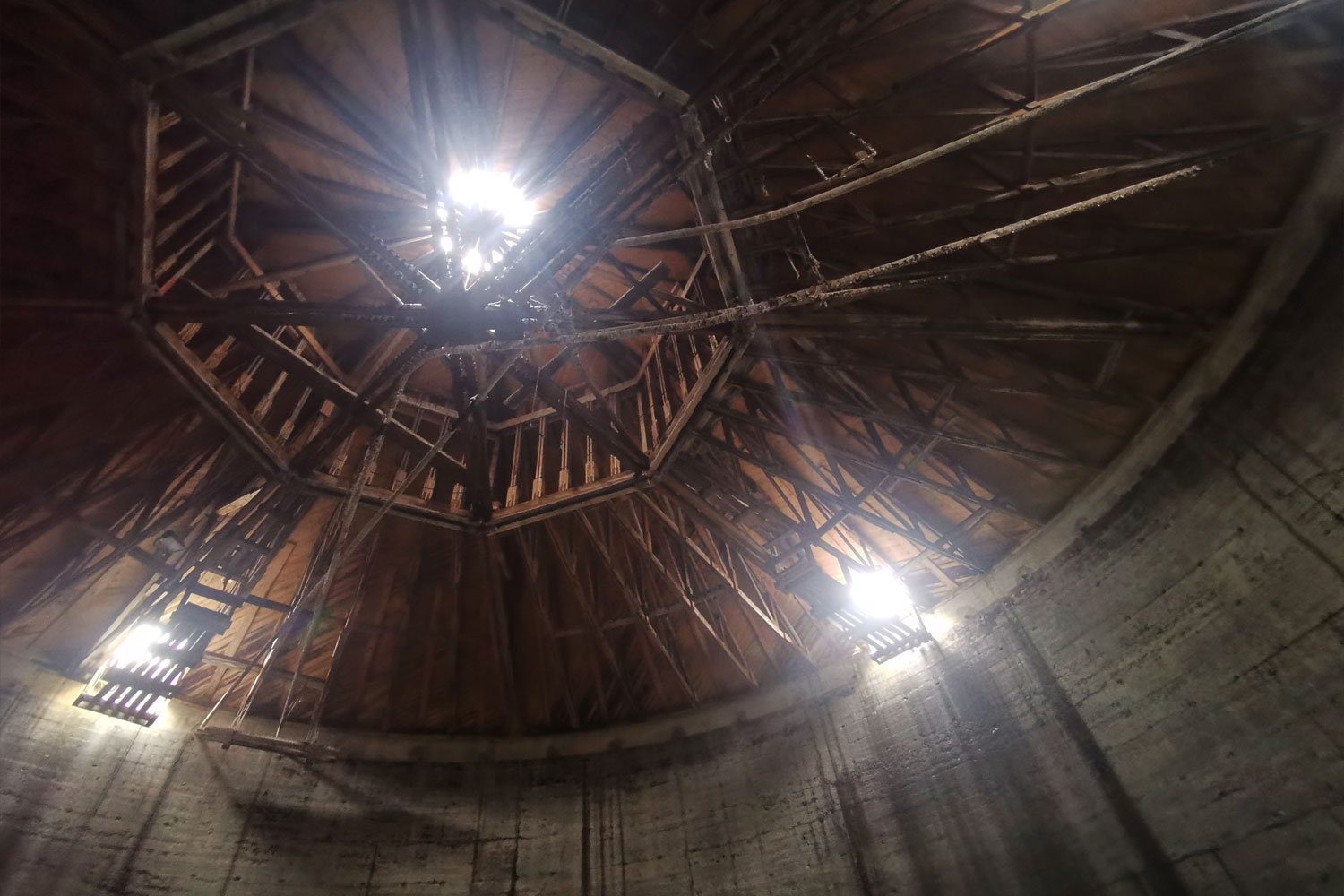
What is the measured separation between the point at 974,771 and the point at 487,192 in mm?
10507

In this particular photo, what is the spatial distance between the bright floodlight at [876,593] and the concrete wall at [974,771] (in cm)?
98

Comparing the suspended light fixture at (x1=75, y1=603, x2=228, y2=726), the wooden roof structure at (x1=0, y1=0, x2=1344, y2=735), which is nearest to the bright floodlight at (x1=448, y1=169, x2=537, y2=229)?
the wooden roof structure at (x1=0, y1=0, x2=1344, y2=735)

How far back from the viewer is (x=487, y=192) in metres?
8.72

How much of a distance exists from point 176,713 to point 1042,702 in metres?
13.6

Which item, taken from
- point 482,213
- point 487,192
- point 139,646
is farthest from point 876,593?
point 139,646

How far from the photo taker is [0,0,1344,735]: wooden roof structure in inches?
241

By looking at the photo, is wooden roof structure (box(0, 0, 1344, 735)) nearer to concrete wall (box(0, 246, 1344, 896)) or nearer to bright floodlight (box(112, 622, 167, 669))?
bright floodlight (box(112, 622, 167, 669))

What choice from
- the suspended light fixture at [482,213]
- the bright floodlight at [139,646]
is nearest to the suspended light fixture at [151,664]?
the bright floodlight at [139,646]

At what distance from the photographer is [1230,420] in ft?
24.9

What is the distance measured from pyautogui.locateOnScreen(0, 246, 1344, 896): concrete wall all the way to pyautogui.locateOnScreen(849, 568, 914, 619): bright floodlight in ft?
3.21

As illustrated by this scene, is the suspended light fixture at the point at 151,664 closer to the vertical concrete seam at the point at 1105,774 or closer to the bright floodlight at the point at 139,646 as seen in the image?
the bright floodlight at the point at 139,646

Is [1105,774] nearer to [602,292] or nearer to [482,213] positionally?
[602,292]

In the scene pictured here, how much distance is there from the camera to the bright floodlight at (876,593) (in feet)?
33.3

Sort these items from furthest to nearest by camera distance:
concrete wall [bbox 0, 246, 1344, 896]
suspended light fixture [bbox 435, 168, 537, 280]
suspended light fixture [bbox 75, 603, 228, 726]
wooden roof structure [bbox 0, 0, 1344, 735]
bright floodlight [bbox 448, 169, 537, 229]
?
suspended light fixture [bbox 75, 603, 228, 726] < bright floodlight [bbox 448, 169, 537, 229] < suspended light fixture [bbox 435, 168, 537, 280] < concrete wall [bbox 0, 246, 1344, 896] < wooden roof structure [bbox 0, 0, 1344, 735]
